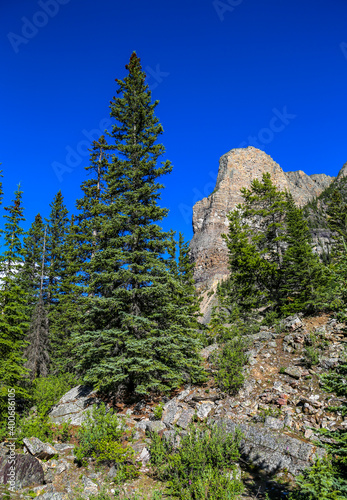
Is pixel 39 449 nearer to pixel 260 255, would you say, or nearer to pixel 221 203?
pixel 260 255

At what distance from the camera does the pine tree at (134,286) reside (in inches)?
400

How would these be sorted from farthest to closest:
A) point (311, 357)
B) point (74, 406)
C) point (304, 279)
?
point (304, 279) < point (74, 406) < point (311, 357)

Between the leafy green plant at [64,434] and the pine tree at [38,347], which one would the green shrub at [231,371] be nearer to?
the leafy green plant at [64,434]

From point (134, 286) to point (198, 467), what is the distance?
23.8 ft

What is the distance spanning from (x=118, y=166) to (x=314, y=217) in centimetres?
9611

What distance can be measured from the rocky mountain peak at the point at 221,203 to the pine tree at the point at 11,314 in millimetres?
71581

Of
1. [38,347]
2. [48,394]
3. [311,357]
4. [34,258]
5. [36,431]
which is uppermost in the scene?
[34,258]

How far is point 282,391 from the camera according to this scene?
9.49m

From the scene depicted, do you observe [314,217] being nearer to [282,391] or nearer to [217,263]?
[217,263]

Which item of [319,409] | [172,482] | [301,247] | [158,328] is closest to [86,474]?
[172,482]

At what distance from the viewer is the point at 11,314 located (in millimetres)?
12062

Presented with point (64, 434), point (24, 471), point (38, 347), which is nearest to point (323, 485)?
point (24, 471)

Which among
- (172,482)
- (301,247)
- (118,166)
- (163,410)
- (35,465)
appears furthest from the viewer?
(301,247)

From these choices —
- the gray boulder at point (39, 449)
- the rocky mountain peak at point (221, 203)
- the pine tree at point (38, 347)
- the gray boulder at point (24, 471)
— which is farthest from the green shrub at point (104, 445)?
the rocky mountain peak at point (221, 203)
